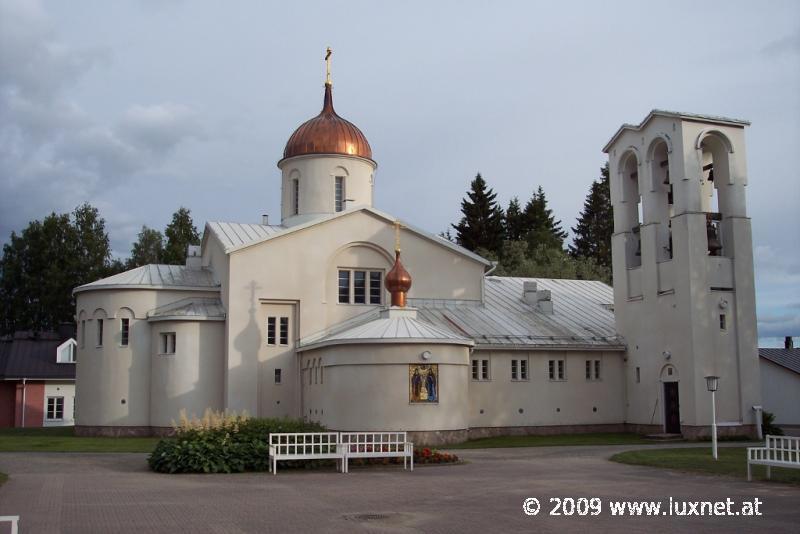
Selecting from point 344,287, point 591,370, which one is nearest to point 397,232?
point 344,287

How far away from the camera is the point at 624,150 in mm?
36094

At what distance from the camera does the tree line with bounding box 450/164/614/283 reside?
2491 inches

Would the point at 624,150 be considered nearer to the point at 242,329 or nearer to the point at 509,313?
Result: the point at 509,313

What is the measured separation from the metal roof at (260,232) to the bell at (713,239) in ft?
30.6

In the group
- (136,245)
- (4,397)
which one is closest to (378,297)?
(4,397)

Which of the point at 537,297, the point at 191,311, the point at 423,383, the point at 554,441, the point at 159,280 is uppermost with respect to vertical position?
the point at 159,280

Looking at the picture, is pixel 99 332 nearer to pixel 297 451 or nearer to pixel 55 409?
pixel 55 409

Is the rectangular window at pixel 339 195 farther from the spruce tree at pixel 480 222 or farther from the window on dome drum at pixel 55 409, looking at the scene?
the spruce tree at pixel 480 222

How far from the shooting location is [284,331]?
35094mm

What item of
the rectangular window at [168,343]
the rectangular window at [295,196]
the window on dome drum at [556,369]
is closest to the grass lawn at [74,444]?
the rectangular window at [168,343]

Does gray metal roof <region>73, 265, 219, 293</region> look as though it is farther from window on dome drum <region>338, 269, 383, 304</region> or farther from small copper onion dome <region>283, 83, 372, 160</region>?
small copper onion dome <region>283, 83, 372, 160</region>

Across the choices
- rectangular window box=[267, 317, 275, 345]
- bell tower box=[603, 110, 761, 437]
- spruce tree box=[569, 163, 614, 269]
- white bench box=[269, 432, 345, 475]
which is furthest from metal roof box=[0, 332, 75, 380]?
spruce tree box=[569, 163, 614, 269]

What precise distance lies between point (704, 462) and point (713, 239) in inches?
531

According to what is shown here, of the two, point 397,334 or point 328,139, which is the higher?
point 328,139
